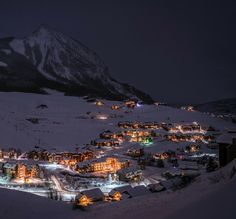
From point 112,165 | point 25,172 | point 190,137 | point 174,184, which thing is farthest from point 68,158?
point 174,184

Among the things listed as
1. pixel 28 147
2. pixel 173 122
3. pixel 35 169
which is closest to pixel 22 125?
pixel 28 147

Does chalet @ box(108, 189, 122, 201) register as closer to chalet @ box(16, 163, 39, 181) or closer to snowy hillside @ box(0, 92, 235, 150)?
chalet @ box(16, 163, 39, 181)

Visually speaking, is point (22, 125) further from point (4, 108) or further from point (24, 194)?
point (24, 194)

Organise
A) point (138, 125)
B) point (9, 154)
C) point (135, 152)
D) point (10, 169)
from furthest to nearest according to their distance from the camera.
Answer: point (138, 125), point (135, 152), point (9, 154), point (10, 169)

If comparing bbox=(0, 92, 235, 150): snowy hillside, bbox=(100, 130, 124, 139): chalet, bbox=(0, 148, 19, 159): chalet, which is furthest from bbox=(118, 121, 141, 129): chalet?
bbox=(0, 148, 19, 159): chalet

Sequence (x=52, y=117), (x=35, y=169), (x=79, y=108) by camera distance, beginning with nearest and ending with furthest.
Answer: (x=35, y=169) < (x=52, y=117) < (x=79, y=108)

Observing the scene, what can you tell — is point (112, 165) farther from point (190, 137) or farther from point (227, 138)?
point (227, 138)

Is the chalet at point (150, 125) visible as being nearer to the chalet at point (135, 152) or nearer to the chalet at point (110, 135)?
the chalet at point (110, 135)

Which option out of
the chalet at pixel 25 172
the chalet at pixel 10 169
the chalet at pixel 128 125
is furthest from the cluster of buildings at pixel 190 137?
the chalet at pixel 10 169
